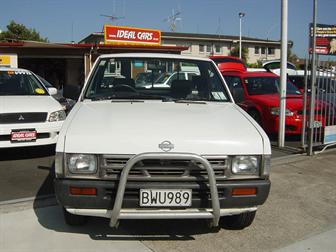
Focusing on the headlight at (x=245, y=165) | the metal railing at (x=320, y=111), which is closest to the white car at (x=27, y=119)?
the headlight at (x=245, y=165)

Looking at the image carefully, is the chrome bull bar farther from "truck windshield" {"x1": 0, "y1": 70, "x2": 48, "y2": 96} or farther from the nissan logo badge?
"truck windshield" {"x1": 0, "y1": 70, "x2": 48, "y2": 96}

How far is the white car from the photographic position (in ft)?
21.0

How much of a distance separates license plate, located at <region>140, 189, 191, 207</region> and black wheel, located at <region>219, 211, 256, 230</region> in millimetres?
905

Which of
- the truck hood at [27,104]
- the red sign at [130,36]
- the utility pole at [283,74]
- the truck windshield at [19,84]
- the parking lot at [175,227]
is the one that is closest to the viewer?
the parking lot at [175,227]

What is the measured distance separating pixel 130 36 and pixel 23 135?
19497mm

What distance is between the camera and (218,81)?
16.4 feet

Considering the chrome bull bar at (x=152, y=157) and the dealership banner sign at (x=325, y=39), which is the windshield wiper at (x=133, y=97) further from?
the dealership banner sign at (x=325, y=39)

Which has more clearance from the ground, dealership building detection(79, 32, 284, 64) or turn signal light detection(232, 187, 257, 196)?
dealership building detection(79, 32, 284, 64)

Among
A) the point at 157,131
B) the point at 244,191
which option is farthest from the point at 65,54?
the point at 244,191

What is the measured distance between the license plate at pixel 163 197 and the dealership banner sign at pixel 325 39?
5.53m

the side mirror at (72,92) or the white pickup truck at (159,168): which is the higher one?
the side mirror at (72,92)

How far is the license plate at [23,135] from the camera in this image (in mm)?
6418

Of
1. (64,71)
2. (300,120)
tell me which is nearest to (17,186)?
(300,120)

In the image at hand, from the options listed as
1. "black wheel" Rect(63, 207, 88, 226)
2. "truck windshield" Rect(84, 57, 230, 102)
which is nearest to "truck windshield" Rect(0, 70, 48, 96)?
"truck windshield" Rect(84, 57, 230, 102)
